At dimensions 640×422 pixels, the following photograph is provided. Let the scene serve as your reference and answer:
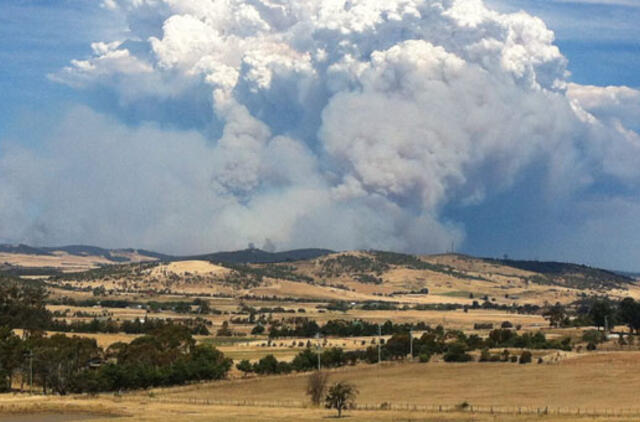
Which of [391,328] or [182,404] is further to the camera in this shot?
[391,328]

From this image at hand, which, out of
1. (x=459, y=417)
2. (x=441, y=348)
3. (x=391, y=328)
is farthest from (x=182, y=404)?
(x=391, y=328)

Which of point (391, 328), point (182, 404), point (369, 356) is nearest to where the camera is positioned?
point (182, 404)

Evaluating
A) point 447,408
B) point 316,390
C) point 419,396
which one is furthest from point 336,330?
point 447,408

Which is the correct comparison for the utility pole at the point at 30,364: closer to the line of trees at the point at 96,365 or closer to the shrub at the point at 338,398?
the line of trees at the point at 96,365

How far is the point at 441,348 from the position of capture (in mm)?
150000

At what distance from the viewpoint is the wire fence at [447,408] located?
8400 cm

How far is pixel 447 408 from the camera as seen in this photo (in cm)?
9131

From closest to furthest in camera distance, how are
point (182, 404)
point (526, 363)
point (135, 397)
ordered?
1. point (182, 404)
2. point (135, 397)
3. point (526, 363)

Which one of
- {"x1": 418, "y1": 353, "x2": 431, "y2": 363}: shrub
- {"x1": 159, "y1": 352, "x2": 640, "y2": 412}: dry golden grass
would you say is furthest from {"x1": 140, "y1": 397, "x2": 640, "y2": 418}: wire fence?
{"x1": 418, "y1": 353, "x2": 431, "y2": 363}: shrub

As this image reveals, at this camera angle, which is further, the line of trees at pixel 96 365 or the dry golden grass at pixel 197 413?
the line of trees at pixel 96 365

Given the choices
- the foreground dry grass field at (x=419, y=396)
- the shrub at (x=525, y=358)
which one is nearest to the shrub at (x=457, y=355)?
the foreground dry grass field at (x=419, y=396)

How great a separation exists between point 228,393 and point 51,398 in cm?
1932

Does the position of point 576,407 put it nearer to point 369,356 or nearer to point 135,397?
point 135,397

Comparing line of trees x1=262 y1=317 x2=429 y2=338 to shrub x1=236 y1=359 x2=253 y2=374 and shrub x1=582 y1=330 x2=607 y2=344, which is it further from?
shrub x1=236 y1=359 x2=253 y2=374
